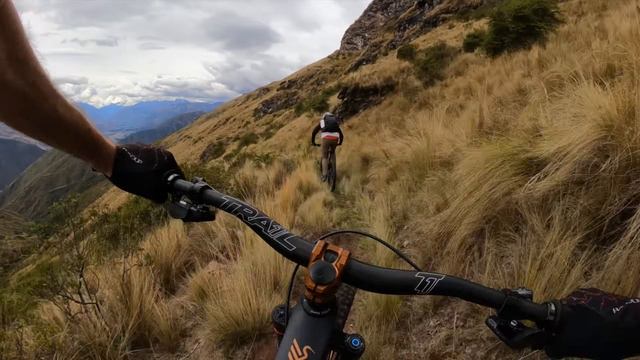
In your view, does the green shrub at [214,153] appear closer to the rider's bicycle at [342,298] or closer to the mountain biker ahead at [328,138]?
the mountain biker ahead at [328,138]

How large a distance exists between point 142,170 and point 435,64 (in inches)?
604

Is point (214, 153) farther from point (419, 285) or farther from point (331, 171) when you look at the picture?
point (419, 285)

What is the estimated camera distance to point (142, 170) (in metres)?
1.63

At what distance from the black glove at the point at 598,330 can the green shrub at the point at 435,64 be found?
1361 cm

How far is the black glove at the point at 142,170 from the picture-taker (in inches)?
63.7

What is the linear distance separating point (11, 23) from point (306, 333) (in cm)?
123

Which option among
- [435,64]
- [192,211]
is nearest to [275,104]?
[435,64]

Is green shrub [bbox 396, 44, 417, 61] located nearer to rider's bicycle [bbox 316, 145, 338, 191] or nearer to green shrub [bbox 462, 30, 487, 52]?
green shrub [bbox 462, 30, 487, 52]

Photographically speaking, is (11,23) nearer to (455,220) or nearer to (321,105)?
(455,220)

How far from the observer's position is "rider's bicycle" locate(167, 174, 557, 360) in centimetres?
108

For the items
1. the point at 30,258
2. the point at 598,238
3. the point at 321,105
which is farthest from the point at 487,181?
the point at 321,105

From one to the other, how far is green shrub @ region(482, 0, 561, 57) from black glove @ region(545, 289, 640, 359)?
12.0 meters

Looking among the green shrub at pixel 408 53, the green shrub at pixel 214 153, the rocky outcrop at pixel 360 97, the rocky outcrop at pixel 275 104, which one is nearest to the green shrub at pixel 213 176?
the rocky outcrop at pixel 360 97

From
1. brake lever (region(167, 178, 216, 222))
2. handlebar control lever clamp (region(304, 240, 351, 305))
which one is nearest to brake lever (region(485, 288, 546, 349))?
handlebar control lever clamp (region(304, 240, 351, 305))
